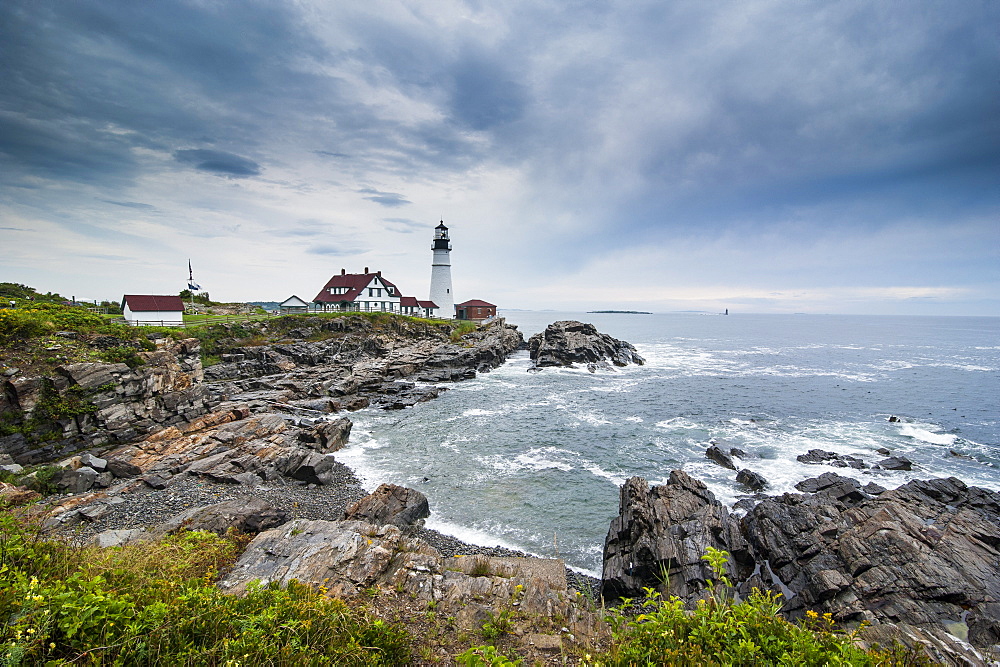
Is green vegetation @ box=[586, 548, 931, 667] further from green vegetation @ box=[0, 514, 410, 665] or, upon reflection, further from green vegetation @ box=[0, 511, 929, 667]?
green vegetation @ box=[0, 514, 410, 665]

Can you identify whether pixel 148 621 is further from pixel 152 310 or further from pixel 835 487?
pixel 152 310

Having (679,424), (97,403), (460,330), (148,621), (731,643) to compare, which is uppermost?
(460,330)

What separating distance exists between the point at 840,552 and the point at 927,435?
24.6 metres

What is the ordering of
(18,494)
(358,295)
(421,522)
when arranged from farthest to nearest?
(358,295) < (421,522) < (18,494)

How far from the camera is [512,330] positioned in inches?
3391

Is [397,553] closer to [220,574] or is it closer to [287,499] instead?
[220,574]

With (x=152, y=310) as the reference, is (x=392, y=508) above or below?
below

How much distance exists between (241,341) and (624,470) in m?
44.7

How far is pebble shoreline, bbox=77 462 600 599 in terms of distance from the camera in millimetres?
14344

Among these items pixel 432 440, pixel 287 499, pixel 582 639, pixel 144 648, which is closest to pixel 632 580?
pixel 582 639

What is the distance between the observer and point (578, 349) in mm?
62094

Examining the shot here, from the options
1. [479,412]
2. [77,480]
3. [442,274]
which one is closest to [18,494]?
[77,480]

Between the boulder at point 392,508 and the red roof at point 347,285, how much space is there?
59806mm

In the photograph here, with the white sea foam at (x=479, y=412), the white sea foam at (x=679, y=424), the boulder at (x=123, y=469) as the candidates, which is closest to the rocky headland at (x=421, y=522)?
the boulder at (x=123, y=469)
